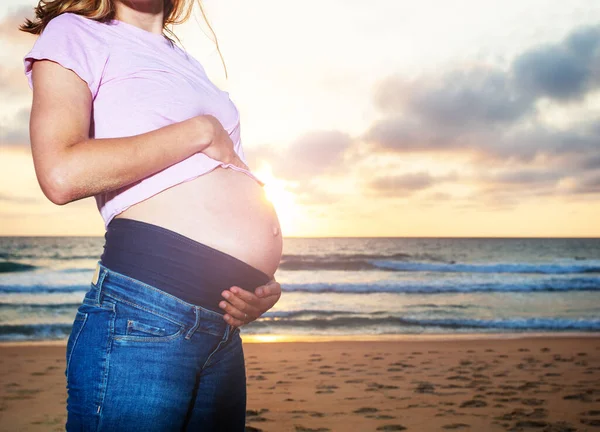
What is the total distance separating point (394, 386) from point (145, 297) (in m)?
5.48

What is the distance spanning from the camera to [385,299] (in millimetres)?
14398

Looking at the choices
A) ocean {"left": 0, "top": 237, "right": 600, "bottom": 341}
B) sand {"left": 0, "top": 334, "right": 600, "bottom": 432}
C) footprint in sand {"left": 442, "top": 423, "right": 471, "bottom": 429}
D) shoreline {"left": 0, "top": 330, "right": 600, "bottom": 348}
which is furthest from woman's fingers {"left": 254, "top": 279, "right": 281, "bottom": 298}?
ocean {"left": 0, "top": 237, "right": 600, "bottom": 341}

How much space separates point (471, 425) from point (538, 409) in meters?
0.93

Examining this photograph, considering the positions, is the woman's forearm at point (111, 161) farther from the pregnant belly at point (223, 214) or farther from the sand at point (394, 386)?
the sand at point (394, 386)

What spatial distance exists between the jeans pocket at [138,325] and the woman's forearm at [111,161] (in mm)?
239

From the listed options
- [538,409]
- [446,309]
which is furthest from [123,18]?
[446,309]

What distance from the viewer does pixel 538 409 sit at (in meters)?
5.22

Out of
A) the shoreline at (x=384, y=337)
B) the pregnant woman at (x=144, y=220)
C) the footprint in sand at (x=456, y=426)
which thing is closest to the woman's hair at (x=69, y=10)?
the pregnant woman at (x=144, y=220)

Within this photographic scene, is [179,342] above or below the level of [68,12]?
below

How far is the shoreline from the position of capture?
9227mm

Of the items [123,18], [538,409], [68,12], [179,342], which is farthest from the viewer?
[538,409]

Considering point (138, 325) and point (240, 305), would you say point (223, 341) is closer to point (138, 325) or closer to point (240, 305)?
point (240, 305)

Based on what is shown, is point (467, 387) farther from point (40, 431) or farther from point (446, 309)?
point (446, 309)

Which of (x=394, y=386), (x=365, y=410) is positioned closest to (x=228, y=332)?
(x=365, y=410)
